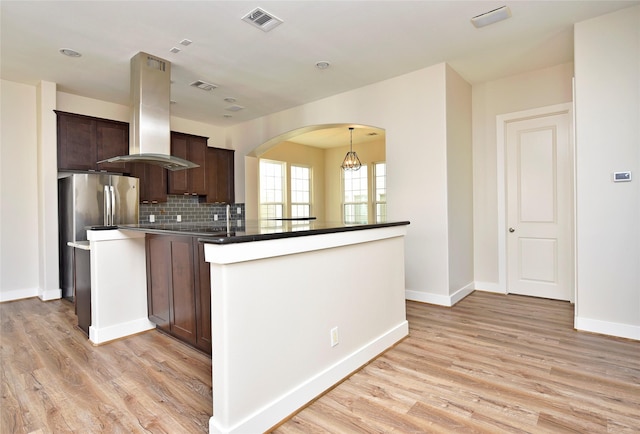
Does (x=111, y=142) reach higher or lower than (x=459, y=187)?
higher

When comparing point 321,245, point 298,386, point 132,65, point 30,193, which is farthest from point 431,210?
point 30,193

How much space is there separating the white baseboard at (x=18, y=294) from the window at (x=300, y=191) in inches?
196

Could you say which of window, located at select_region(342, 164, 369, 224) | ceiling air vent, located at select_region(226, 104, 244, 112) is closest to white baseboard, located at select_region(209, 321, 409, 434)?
ceiling air vent, located at select_region(226, 104, 244, 112)

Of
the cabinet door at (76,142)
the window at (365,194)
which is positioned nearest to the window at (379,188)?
the window at (365,194)

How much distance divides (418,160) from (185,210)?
14.2 feet

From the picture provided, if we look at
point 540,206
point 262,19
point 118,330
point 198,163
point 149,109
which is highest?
point 262,19

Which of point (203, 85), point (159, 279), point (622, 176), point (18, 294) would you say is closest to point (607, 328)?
point (622, 176)

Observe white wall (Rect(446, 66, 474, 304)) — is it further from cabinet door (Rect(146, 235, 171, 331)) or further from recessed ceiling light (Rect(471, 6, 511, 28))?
cabinet door (Rect(146, 235, 171, 331))

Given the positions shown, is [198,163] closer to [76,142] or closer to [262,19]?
[76,142]

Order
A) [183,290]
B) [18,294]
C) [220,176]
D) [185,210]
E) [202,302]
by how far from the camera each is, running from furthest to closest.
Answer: [220,176] → [185,210] → [18,294] → [183,290] → [202,302]

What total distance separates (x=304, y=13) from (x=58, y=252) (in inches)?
174

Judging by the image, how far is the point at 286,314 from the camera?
6.21 feet

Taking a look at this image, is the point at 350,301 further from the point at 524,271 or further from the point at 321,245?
the point at 524,271

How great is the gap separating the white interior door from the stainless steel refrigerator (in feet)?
17.3
